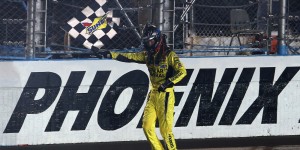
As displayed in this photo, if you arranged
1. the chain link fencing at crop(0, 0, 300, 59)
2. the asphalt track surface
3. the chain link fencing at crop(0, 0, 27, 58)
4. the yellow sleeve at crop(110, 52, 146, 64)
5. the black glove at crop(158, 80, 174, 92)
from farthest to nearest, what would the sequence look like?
the asphalt track surface < the chain link fencing at crop(0, 0, 300, 59) < the chain link fencing at crop(0, 0, 27, 58) < the yellow sleeve at crop(110, 52, 146, 64) < the black glove at crop(158, 80, 174, 92)

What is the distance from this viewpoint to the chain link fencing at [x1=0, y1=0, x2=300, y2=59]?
8133 mm

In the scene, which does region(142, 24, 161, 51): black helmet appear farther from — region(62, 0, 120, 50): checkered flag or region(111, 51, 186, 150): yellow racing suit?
region(62, 0, 120, 50): checkered flag

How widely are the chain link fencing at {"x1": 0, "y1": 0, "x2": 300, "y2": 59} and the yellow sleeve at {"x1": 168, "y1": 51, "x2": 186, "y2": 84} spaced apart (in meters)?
1.00

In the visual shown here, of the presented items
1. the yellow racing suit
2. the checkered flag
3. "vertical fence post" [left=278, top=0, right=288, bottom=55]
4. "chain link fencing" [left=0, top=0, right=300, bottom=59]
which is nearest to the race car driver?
the yellow racing suit

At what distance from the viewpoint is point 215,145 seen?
8773 mm

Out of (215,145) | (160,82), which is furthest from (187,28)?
(215,145)

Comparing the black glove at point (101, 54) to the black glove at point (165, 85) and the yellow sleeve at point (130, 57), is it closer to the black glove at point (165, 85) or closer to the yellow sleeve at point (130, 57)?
the yellow sleeve at point (130, 57)

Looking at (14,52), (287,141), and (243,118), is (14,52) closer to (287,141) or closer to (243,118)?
(243,118)

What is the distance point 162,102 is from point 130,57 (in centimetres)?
77

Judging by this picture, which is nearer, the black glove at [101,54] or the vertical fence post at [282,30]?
the black glove at [101,54]

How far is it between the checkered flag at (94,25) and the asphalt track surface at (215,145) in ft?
5.05

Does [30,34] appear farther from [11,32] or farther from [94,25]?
[94,25]

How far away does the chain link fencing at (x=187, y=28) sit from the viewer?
813 cm

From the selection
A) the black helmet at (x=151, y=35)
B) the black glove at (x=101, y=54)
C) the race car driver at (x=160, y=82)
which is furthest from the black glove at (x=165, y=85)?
the black glove at (x=101, y=54)
